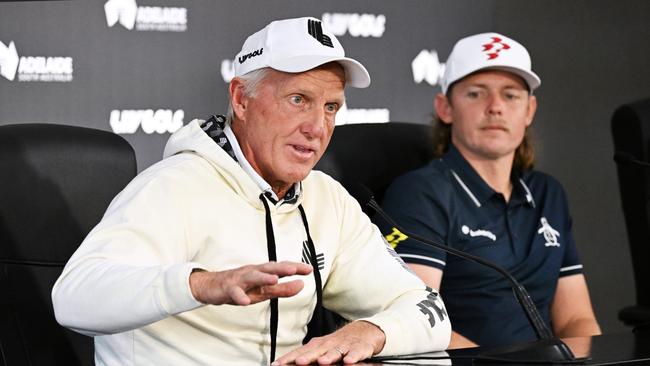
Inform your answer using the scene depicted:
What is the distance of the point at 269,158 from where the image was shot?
5.99ft

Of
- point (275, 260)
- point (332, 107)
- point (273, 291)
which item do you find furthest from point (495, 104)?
point (273, 291)

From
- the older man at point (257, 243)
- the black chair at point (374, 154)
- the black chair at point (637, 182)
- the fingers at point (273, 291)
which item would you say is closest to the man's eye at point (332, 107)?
the older man at point (257, 243)

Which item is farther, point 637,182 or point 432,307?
point 637,182

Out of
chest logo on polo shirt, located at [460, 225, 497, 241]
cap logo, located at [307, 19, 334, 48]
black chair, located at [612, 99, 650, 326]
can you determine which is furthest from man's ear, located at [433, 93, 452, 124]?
cap logo, located at [307, 19, 334, 48]

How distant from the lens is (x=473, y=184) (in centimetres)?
246

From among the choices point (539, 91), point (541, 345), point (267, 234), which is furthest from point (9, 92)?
point (539, 91)

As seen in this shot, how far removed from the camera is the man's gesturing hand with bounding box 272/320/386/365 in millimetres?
1458

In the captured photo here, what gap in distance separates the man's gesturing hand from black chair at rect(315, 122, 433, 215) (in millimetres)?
643

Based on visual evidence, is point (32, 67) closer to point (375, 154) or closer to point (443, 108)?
point (375, 154)

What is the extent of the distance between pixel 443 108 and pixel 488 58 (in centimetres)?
16

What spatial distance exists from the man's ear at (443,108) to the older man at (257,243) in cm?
62

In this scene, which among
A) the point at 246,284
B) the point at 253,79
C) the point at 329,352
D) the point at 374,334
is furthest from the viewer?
the point at 253,79

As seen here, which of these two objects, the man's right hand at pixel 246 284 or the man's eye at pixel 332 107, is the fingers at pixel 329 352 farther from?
the man's eye at pixel 332 107

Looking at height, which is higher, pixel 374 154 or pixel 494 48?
pixel 494 48
